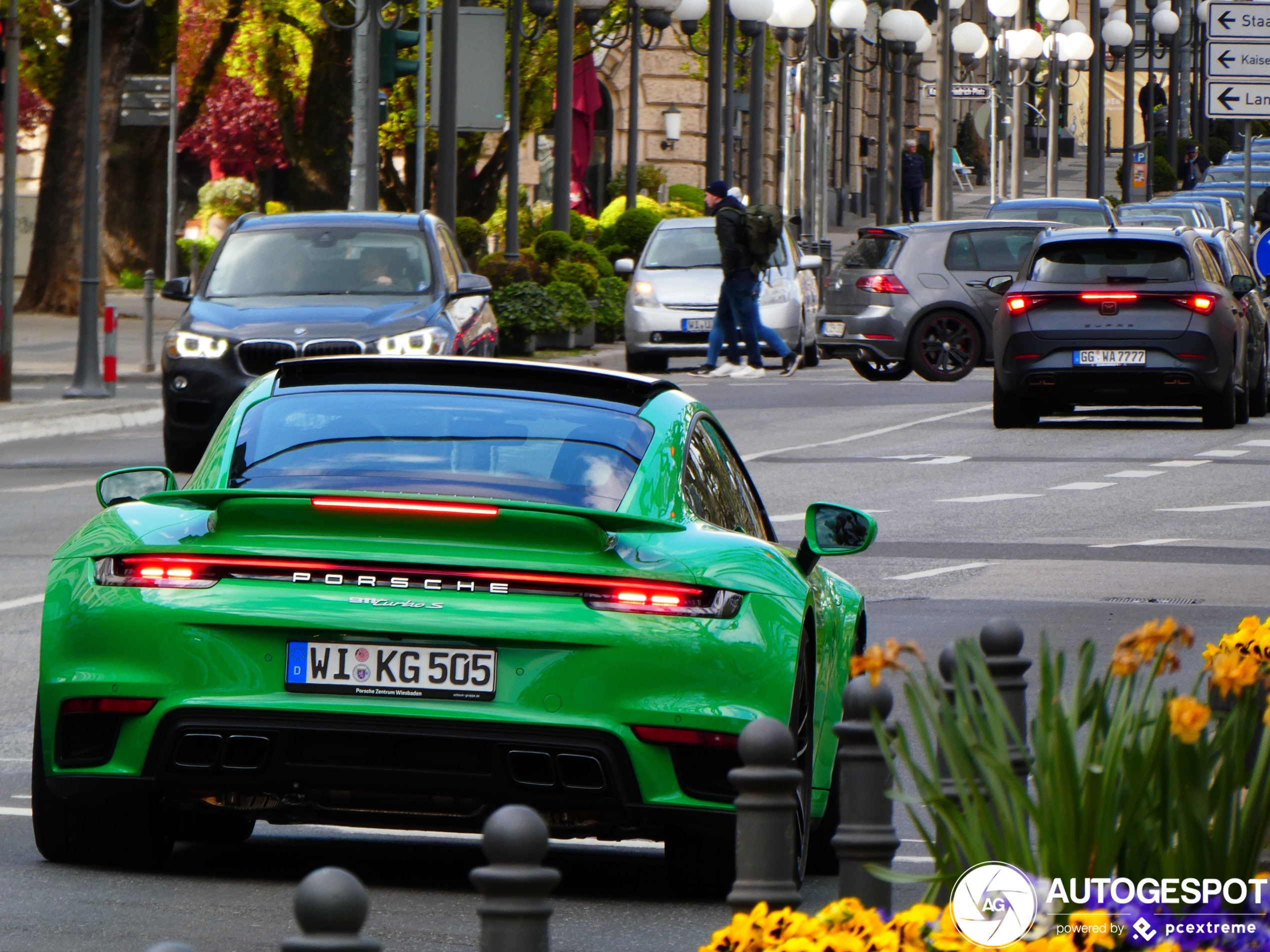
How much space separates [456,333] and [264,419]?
38.6 ft

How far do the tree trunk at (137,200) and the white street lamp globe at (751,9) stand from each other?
895 centimetres

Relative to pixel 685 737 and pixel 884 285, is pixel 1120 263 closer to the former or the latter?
pixel 884 285

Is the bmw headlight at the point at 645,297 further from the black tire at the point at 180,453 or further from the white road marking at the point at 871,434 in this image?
the black tire at the point at 180,453

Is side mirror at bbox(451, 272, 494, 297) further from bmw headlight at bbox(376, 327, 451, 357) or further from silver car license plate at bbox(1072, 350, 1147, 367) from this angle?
silver car license plate at bbox(1072, 350, 1147, 367)

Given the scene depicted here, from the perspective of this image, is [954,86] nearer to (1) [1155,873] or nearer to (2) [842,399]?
(2) [842,399]

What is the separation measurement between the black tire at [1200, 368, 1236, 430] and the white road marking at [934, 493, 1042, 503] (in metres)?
5.30

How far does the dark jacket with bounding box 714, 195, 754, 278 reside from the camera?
Answer: 27438 millimetres

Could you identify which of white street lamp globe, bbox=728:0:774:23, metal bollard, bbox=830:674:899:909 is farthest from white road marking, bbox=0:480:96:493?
white street lamp globe, bbox=728:0:774:23

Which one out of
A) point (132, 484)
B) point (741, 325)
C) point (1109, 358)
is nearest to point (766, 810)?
point (132, 484)

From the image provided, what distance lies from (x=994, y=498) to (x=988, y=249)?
37.4 feet

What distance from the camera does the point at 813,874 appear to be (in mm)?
6984

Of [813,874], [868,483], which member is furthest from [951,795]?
[868,483]

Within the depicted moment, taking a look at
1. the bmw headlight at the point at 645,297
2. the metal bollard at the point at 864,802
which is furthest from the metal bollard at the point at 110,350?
the metal bollard at the point at 864,802

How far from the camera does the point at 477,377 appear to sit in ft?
22.9
